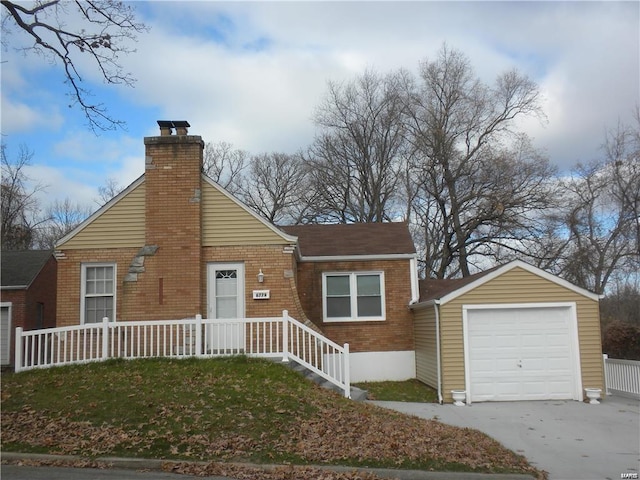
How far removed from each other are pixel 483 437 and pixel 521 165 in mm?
23175

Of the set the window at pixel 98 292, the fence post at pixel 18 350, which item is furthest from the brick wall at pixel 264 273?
the fence post at pixel 18 350

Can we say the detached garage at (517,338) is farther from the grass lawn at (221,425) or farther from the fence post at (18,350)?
the fence post at (18,350)

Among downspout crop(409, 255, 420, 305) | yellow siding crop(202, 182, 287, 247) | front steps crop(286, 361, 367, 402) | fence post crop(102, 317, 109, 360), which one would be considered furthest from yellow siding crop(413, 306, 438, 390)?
fence post crop(102, 317, 109, 360)

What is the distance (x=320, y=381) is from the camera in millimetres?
13242

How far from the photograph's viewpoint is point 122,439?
331 inches

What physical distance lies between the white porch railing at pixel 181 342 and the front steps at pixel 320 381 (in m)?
0.12

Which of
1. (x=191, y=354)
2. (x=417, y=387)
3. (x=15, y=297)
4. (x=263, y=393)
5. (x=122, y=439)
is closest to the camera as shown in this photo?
(x=122, y=439)

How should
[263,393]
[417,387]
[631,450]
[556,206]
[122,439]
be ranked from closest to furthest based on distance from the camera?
1. [122,439]
2. [631,450]
3. [263,393]
4. [417,387]
5. [556,206]

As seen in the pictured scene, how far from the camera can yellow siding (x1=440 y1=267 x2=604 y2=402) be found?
578 inches

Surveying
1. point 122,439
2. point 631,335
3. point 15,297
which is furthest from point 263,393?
point 15,297

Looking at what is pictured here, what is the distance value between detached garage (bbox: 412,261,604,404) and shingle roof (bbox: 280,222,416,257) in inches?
156

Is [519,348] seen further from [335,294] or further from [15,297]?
[15,297]

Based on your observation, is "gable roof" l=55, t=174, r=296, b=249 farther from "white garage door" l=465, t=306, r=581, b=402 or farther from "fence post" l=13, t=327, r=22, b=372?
"white garage door" l=465, t=306, r=581, b=402

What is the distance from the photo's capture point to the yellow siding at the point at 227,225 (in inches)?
611
